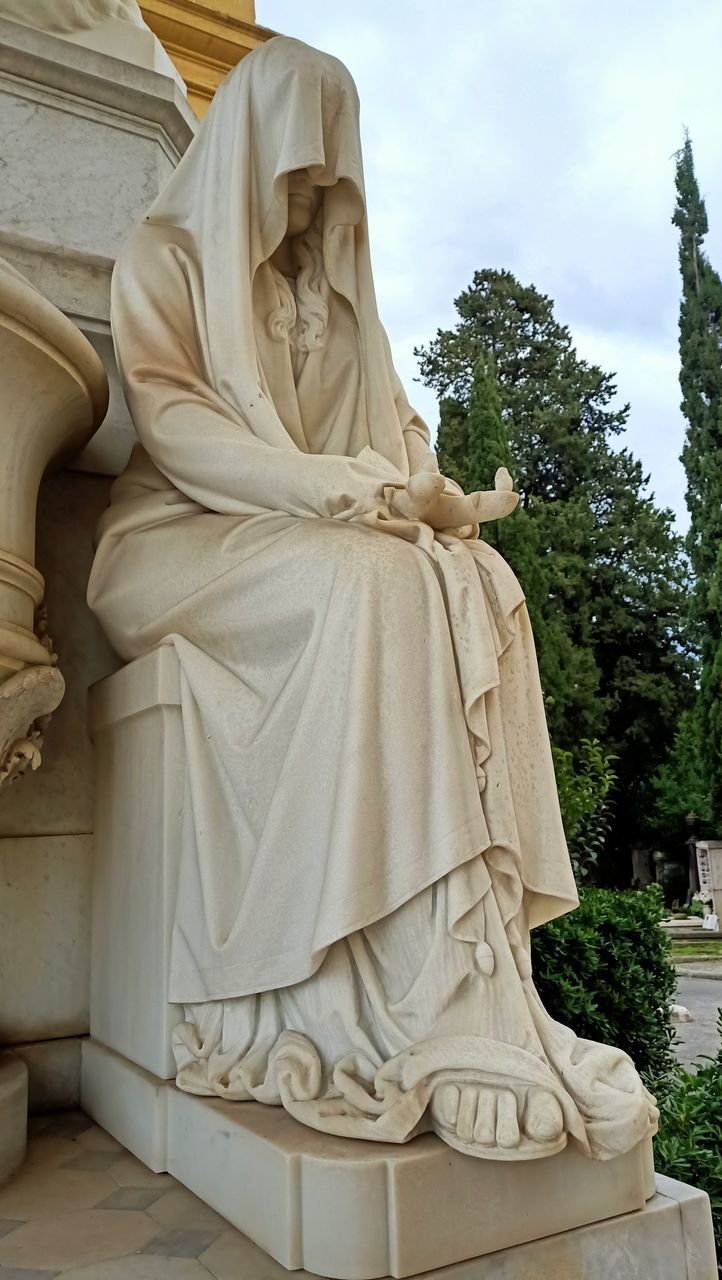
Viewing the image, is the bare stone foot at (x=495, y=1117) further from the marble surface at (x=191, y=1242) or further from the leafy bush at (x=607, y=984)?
the leafy bush at (x=607, y=984)

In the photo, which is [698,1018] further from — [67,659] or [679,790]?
[679,790]

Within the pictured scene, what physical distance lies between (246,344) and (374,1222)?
166 centimetres

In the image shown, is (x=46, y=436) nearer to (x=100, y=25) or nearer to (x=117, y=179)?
(x=117, y=179)

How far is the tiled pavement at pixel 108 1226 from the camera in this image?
143cm

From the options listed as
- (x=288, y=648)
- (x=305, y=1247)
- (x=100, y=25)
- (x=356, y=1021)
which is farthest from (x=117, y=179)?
(x=305, y=1247)

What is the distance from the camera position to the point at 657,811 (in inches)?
818

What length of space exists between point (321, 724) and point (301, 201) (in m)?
1.36

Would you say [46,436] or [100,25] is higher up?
[100,25]

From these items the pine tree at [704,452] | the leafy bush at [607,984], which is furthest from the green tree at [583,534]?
the leafy bush at [607,984]

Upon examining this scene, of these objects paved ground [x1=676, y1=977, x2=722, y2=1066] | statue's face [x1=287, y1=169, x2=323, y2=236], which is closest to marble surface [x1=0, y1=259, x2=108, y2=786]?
statue's face [x1=287, y1=169, x2=323, y2=236]

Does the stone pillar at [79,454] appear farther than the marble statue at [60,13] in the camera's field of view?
No

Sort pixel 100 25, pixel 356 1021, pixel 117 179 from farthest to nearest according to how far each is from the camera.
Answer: pixel 100 25 < pixel 117 179 < pixel 356 1021

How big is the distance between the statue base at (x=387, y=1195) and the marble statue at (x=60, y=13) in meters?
3.06

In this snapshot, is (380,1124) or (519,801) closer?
(380,1124)
